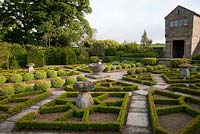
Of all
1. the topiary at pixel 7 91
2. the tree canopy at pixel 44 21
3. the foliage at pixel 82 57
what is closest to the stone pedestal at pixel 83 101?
the topiary at pixel 7 91

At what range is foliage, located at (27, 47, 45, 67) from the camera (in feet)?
75.1

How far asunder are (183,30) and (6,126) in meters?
26.0

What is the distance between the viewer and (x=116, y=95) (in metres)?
9.58

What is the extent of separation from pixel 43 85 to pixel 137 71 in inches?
337

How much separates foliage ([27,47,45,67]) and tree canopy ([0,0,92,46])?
686 centimetres

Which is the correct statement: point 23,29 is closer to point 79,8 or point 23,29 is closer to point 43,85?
point 79,8

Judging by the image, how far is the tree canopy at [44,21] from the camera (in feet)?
99.7

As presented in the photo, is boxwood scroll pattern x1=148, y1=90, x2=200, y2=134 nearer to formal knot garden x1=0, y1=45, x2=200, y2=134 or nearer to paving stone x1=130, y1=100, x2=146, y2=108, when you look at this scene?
formal knot garden x1=0, y1=45, x2=200, y2=134

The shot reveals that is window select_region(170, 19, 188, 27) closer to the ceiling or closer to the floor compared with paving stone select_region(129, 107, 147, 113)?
closer to the ceiling

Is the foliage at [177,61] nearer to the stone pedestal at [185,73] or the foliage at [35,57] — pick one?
the stone pedestal at [185,73]

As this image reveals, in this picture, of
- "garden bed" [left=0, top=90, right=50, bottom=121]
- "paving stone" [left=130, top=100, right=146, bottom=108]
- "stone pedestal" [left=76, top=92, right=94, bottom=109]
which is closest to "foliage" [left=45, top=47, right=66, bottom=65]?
"garden bed" [left=0, top=90, right=50, bottom=121]

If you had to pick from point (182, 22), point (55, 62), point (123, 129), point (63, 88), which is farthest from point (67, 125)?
point (182, 22)

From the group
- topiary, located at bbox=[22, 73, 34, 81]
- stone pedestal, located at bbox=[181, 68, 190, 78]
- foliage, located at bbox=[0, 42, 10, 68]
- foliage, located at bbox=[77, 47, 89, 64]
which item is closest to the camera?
stone pedestal, located at bbox=[181, 68, 190, 78]

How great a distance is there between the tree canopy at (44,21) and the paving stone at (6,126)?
24032mm
